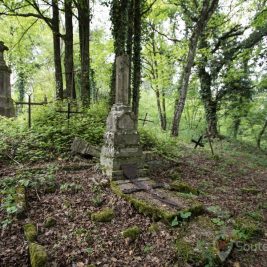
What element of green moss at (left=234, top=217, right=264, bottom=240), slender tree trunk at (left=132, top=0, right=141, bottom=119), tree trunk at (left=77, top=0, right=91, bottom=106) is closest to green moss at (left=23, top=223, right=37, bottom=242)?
green moss at (left=234, top=217, right=264, bottom=240)

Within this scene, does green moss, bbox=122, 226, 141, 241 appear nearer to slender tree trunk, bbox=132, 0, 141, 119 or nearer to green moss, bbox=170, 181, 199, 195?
green moss, bbox=170, 181, 199, 195

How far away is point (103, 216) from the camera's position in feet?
14.8

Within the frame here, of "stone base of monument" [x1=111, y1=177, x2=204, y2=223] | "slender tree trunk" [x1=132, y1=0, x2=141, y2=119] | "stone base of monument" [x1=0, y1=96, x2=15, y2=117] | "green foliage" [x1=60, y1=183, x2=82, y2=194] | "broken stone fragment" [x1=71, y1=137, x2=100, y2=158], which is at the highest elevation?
"slender tree trunk" [x1=132, y1=0, x2=141, y2=119]

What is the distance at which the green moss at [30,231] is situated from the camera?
3.76 m

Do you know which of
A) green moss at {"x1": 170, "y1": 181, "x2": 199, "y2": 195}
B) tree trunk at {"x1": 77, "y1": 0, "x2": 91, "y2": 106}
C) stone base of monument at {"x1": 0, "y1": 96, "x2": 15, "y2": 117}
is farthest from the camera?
stone base of monument at {"x1": 0, "y1": 96, "x2": 15, "y2": 117}

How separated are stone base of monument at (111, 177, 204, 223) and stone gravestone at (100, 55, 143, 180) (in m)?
0.50

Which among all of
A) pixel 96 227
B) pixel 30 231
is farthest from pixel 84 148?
pixel 30 231

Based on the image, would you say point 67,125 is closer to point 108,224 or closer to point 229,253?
point 108,224

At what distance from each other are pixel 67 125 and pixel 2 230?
15.3ft

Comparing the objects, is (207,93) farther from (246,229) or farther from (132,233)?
(132,233)

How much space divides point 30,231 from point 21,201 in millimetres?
811

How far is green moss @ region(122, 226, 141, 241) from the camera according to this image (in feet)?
13.3

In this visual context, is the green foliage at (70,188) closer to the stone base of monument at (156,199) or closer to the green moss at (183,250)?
the stone base of monument at (156,199)

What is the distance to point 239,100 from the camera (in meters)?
15.7
